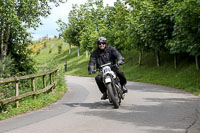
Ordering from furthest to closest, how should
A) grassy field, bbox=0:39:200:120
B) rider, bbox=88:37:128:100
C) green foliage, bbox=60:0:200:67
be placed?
green foliage, bbox=60:0:200:67
grassy field, bbox=0:39:200:120
rider, bbox=88:37:128:100

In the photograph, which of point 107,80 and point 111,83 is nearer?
point 107,80

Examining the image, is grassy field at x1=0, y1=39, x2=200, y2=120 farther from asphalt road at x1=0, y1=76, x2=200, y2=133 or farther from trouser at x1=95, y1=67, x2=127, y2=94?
trouser at x1=95, y1=67, x2=127, y2=94

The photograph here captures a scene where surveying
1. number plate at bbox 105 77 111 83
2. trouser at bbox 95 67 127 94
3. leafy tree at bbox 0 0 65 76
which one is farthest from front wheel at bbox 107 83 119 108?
leafy tree at bbox 0 0 65 76

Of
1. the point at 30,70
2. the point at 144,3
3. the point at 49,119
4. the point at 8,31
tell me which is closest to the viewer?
the point at 49,119

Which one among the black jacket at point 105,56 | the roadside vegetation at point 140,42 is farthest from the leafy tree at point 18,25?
the black jacket at point 105,56

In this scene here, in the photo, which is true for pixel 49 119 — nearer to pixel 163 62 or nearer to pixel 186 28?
pixel 186 28

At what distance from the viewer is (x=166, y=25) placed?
21.1m

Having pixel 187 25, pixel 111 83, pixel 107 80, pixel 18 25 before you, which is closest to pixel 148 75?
pixel 187 25

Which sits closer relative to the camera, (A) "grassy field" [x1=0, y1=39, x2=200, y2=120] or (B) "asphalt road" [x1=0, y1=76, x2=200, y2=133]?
(B) "asphalt road" [x1=0, y1=76, x2=200, y2=133]

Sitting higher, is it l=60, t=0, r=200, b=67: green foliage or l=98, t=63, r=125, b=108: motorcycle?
l=60, t=0, r=200, b=67: green foliage

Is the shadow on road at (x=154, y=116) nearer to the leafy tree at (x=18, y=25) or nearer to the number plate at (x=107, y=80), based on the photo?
the number plate at (x=107, y=80)

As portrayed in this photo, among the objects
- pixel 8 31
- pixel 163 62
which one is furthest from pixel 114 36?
pixel 8 31

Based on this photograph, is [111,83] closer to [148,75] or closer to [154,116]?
[154,116]

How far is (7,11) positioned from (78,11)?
3691 cm
